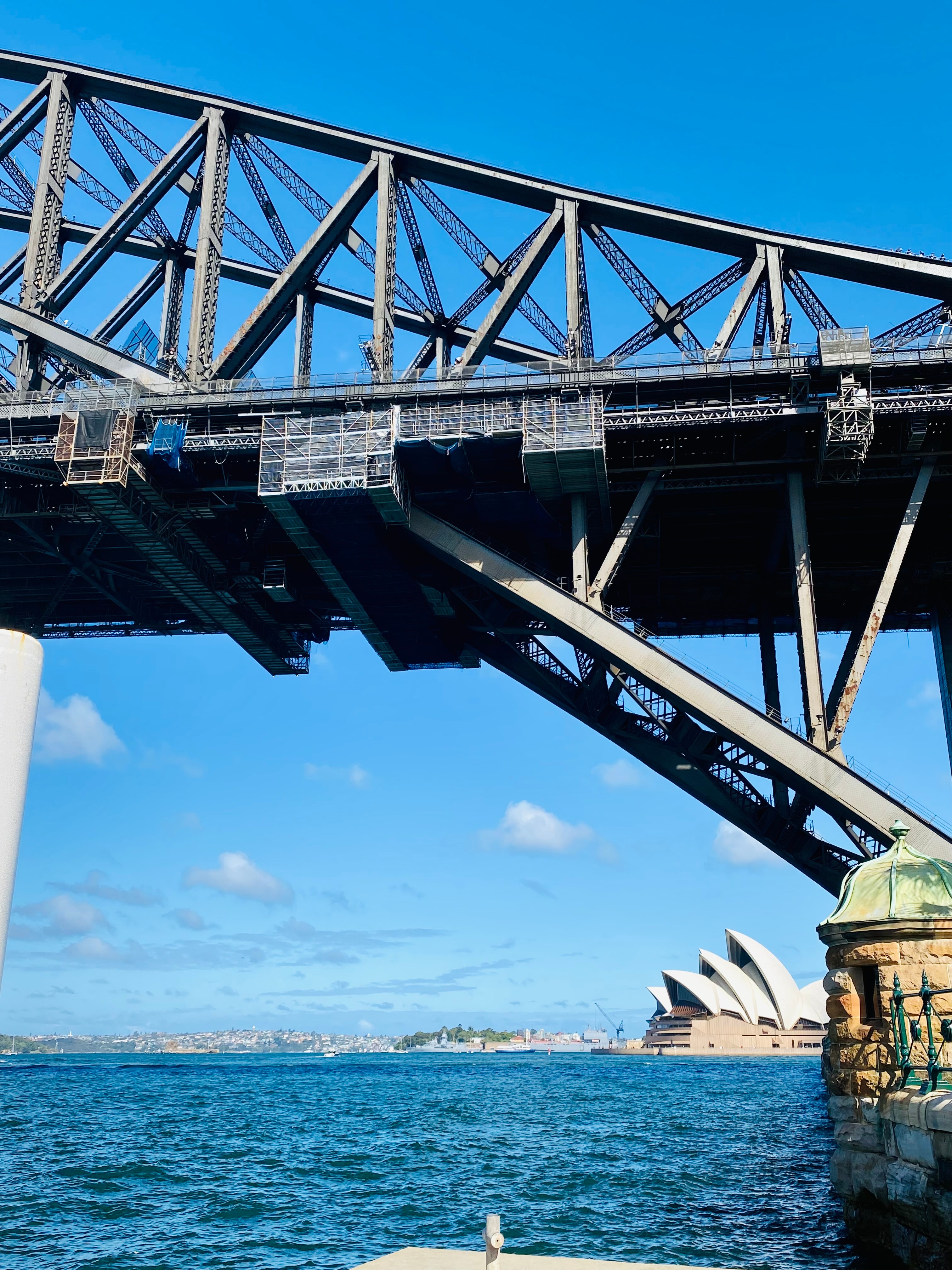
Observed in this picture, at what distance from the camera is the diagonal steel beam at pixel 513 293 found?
113 ft

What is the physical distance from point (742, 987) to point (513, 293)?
132957 mm

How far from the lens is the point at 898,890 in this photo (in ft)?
55.1

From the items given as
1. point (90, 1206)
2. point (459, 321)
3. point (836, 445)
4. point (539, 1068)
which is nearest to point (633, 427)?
point (836, 445)

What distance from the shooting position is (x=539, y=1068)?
163 meters

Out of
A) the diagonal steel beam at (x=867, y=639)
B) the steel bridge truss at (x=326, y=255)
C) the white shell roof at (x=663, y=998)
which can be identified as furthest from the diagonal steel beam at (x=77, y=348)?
the white shell roof at (x=663, y=998)

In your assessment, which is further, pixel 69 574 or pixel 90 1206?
pixel 69 574

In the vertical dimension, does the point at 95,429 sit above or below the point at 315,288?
below

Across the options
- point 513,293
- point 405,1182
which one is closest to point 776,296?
point 513,293

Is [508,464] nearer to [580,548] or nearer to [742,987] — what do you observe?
[580,548]

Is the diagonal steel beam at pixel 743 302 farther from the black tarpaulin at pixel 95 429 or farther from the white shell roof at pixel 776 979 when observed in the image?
the white shell roof at pixel 776 979

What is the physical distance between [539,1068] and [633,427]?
15134 cm

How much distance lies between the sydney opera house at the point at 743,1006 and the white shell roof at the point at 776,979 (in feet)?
0.32

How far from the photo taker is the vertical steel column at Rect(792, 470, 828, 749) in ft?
87.7

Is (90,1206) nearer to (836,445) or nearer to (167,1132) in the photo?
(167,1132)
